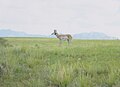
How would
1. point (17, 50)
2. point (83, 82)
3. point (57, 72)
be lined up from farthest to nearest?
point (17, 50) → point (57, 72) → point (83, 82)

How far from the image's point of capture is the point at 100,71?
37.3 feet

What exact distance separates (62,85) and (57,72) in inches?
36.1

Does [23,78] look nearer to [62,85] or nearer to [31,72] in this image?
[31,72]

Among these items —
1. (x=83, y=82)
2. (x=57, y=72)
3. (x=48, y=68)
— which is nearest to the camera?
(x=83, y=82)

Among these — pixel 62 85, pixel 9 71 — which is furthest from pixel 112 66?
pixel 9 71

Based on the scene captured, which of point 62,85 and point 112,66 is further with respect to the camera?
point 112,66

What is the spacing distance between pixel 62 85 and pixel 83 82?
2.18 ft

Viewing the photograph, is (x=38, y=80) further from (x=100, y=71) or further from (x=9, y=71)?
(x=100, y=71)

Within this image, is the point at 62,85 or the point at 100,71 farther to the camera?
the point at 100,71

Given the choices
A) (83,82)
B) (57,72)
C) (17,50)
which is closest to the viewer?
(83,82)

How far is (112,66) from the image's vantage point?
11.8m

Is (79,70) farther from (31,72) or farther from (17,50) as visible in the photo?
(17,50)

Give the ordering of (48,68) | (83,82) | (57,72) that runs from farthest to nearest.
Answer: (48,68)
(57,72)
(83,82)

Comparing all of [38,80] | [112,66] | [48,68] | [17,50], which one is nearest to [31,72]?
[48,68]
